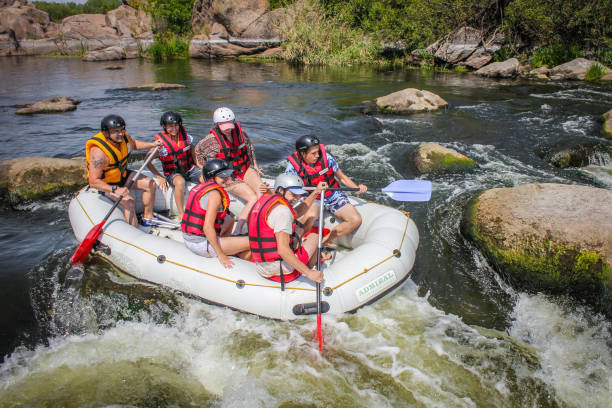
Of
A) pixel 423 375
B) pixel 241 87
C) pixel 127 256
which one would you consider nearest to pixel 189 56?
→ pixel 241 87

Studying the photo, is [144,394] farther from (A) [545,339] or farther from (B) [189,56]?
(B) [189,56]

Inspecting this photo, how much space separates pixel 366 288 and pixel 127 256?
2.61 metres

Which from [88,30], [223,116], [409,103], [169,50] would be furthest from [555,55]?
[88,30]

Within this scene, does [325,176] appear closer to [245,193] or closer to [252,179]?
[245,193]

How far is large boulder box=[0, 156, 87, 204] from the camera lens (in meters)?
6.59

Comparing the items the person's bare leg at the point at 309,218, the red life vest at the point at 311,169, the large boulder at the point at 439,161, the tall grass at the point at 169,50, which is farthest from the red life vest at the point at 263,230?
the tall grass at the point at 169,50

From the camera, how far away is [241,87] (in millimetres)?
17266

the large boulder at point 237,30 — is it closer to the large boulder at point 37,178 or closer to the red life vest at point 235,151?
the large boulder at point 37,178

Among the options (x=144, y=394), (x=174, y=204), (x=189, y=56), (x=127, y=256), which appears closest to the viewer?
(x=144, y=394)

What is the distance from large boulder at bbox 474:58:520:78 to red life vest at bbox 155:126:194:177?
1716cm

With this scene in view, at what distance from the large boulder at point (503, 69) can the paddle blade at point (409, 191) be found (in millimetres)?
15985

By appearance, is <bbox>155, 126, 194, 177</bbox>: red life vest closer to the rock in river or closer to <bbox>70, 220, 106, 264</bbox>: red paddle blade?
<bbox>70, 220, 106, 264</bbox>: red paddle blade

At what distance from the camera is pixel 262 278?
394 centimetres

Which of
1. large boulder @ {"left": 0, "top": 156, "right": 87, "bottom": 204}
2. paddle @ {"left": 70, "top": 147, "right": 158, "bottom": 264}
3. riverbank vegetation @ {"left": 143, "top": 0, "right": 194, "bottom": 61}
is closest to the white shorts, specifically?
paddle @ {"left": 70, "top": 147, "right": 158, "bottom": 264}
